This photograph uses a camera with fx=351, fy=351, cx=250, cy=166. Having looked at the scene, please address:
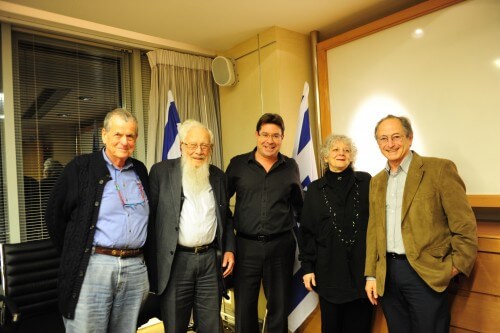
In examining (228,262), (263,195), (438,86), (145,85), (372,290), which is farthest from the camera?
(145,85)

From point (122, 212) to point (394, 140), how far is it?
54.8 inches

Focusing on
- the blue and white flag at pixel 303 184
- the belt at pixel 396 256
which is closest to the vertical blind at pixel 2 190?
the blue and white flag at pixel 303 184

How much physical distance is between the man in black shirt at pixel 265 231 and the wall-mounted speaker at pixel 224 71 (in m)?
1.36

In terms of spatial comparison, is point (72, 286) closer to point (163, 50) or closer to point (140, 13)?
point (140, 13)

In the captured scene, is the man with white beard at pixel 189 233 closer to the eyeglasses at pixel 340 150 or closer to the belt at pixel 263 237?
the belt at pixel 263 237

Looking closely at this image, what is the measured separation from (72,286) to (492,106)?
104 inches

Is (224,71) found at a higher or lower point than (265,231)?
higher

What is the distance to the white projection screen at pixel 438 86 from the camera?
230 centimetres

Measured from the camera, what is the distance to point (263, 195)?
2.30 meters

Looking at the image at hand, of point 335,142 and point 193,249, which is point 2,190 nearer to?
point 193,249

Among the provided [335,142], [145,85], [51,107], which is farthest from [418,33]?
[51,107]

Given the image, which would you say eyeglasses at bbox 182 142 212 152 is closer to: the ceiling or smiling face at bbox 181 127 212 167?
smiling face at bbox 181 127 212 167

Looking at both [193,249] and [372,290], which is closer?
[372,290]

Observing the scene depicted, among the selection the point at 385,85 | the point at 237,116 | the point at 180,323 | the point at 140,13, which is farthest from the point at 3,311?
the point at 385,85
